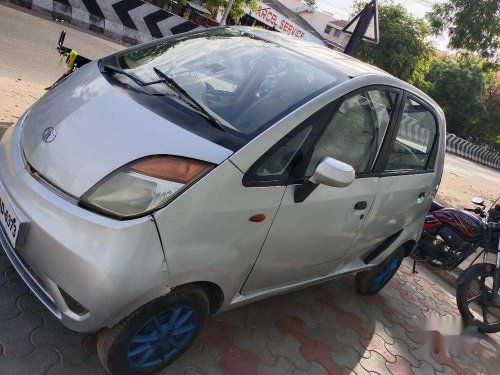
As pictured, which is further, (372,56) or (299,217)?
(372,56)

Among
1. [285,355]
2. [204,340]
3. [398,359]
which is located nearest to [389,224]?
[398,359]

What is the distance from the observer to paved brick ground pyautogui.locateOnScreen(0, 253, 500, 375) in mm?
2311

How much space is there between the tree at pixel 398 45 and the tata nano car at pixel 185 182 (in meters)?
34.7

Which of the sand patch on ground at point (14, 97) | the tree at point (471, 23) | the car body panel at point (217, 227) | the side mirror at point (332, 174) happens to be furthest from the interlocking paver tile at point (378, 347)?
the tree at point (471, 23)

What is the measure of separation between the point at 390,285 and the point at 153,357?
3122mm

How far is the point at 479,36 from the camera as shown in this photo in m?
11.5

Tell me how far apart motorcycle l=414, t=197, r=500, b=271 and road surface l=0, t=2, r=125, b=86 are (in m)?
5.82

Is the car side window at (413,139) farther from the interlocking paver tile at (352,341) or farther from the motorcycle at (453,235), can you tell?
the motorcycle at (453,235)

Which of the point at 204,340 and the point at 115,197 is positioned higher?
the point at 115,197

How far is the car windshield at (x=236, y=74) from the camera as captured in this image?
238 centimetres

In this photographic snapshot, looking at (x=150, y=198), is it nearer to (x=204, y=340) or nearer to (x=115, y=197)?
(x=115, y=197)

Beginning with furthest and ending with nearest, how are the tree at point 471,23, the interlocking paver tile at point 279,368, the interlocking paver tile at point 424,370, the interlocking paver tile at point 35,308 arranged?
the tree at point 471,23
the interlocking paver tile at point 424,370
the interlocking paver tile at point 279,368
the interlocking paver tile at point 35,308

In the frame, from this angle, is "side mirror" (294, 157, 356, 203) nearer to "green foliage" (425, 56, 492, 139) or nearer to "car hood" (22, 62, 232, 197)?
"car hood" (22, 62, 232, 197)

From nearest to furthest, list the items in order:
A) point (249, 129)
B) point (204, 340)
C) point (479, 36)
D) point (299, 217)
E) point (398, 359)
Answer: point (249, 129), point (299, 217), point (204, 340), point (398, 359), point (479, 36)
